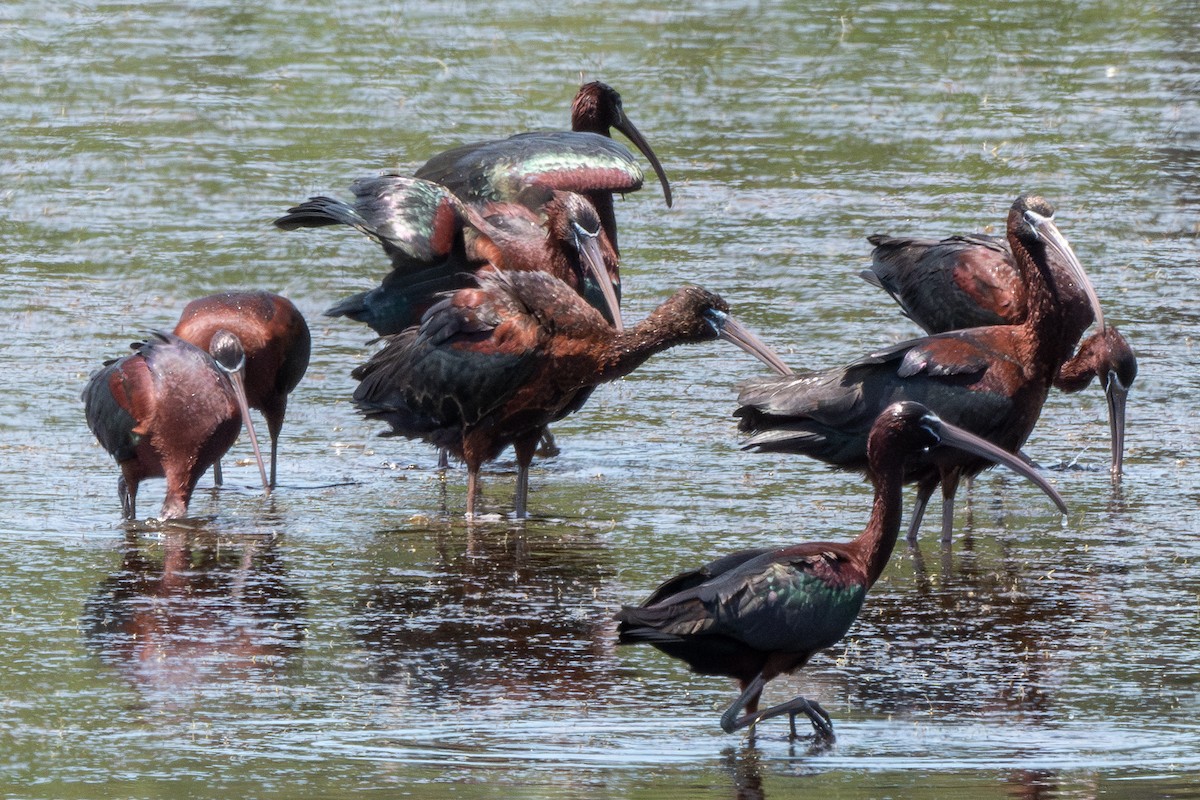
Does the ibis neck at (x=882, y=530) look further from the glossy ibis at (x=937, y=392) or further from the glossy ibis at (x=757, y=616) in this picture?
the glossy ibis at (x=937, y=392)

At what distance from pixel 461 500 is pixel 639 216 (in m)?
4.99

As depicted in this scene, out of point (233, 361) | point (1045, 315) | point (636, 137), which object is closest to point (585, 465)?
point (233, 361)

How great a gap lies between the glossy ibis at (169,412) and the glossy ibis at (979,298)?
132 inches

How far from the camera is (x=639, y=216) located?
13.9 metres

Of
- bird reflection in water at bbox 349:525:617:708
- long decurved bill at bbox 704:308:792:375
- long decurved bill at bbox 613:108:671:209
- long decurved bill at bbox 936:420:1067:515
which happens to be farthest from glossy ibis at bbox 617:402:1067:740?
long decurved bill at bbox 613:108:671:209

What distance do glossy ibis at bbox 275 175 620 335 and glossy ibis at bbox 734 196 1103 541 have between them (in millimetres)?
1139

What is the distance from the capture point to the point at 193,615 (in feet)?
24.0

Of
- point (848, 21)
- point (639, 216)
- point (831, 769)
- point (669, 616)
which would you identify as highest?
point (848, 21)

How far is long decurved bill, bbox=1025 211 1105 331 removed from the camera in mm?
8930

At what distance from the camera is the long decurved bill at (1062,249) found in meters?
8.93

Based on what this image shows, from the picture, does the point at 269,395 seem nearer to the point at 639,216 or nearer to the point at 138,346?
the point at 138,346

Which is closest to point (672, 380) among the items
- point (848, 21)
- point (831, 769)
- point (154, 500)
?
point (154, 500)

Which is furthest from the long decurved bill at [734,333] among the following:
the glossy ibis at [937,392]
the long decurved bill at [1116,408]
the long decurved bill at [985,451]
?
the long decurved bill at [1116,408]

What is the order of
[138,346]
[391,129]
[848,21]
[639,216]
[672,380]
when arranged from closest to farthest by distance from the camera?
[138,346], [672,380], [639,216], [391,129], [848,21]
